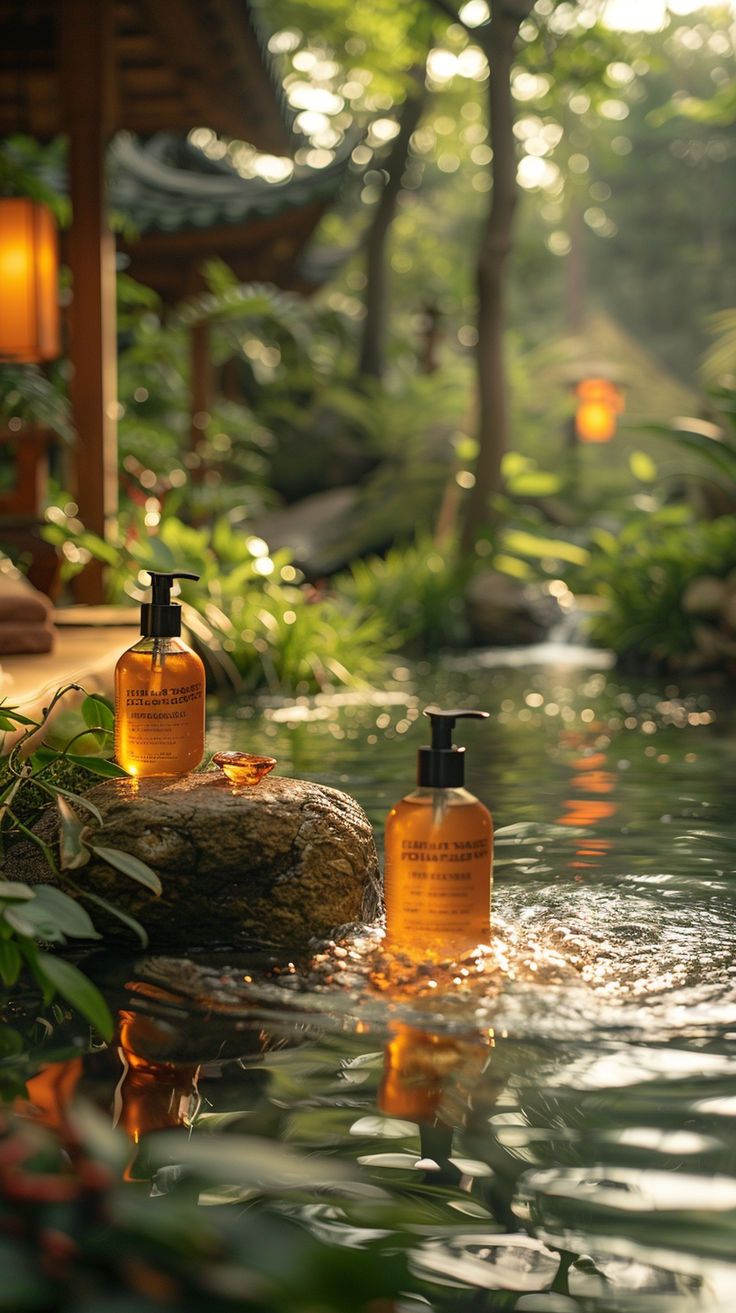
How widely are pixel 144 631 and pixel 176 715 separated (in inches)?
7.5

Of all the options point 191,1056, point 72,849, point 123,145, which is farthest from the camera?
point 123,145

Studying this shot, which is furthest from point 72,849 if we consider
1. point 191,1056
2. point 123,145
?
point 123,145

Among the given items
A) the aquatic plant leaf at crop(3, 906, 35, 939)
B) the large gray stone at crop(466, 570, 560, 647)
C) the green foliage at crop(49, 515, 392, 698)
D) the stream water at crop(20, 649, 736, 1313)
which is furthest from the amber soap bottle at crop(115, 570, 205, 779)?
Result: the large gray stone at crop(466, 570, 560, 647)

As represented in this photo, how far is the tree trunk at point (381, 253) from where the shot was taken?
→ 66.0 ft

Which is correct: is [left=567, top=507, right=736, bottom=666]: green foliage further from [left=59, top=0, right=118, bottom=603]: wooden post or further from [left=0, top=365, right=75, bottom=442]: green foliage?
[left=0, top=365, right=75, bottom=442]: green foliage

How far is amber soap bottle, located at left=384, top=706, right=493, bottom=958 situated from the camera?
233cm

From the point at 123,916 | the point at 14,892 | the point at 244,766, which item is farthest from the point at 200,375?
the point at 14,892

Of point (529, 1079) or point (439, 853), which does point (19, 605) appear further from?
point (529, 1079)

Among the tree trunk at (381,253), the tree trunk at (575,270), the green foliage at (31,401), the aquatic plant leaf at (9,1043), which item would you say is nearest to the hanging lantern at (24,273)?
the green foliage at (31,401)

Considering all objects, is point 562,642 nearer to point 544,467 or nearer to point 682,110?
point 682,110

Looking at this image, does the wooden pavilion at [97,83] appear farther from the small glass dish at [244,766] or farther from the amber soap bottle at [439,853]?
the amber soap bottle at [439,853]

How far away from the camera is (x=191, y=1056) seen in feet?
6.93

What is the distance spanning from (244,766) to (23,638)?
7.84 ft

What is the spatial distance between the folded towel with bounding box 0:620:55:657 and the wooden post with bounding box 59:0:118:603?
262 cm
